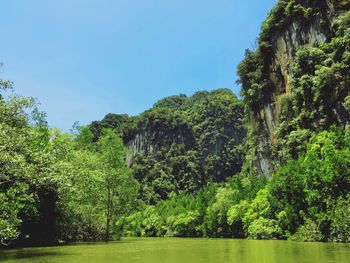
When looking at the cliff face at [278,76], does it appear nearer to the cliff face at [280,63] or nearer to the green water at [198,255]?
the cliff face at [280,63]

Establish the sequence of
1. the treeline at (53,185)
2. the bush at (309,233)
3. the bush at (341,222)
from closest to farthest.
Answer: the treeline at (53,185), the bush at (341,222), the bush at (309,233)

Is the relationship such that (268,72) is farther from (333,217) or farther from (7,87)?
(7,87)

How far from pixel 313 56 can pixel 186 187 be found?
226 ft

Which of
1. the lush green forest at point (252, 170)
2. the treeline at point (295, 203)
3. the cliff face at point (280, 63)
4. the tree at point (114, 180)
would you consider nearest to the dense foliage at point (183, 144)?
the lush green forest at point (252, 170)

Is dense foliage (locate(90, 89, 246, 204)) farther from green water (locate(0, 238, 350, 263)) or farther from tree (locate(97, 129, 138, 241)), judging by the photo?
green water (locate(0, 238, 350, 263))

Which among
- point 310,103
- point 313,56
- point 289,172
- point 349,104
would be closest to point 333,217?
point 289,172

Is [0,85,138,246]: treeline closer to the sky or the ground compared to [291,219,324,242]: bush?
closer to the sky

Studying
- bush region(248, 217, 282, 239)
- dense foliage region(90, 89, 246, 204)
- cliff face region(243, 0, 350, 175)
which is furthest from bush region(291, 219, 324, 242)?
dense foliage region(90, 89, 246, 204)

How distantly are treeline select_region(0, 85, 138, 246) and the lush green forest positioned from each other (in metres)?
0.10

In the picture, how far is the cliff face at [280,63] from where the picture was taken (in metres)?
41.8

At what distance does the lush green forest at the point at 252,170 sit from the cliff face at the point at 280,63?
0.53ft

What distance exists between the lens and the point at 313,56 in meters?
41.3

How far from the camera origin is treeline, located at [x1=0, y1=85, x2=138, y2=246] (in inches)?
768

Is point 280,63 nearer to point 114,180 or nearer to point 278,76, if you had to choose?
point 278,76
